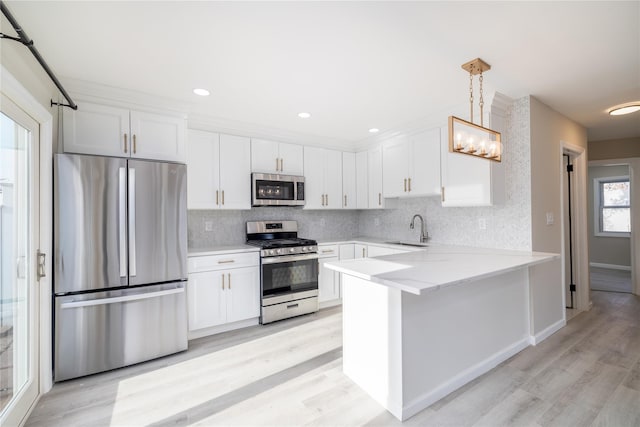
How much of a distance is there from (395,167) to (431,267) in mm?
2056

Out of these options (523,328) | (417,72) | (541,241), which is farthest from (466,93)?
(523,328)

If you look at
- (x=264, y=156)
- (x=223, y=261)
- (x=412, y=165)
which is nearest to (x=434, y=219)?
(x=412, y=165)

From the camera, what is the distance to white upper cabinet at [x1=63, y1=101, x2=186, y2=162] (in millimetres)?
2449

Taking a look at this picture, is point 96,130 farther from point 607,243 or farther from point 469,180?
point 607,243

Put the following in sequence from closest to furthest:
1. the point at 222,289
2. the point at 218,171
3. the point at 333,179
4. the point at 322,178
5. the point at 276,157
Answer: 1. the point at 222,289
2. the point at 218,171
3. the point at 276,157
4. the point at 322,178
5. the point at 333,179

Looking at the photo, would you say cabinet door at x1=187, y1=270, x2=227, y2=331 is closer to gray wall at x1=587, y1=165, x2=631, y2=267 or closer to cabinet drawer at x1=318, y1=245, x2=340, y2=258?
cabinet drawer at x1=318, y1=245, x2=340, y2=258

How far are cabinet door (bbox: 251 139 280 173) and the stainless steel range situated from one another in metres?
0.73

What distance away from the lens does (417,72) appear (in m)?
2.29

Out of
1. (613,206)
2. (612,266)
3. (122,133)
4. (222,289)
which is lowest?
(612,266)

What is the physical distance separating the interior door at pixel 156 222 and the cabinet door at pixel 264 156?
107cm

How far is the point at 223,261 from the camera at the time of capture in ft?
10.4

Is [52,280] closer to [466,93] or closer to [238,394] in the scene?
[238,394]

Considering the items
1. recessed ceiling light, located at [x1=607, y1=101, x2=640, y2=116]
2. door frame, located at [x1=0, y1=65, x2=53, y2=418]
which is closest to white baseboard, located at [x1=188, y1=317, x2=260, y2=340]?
door frame, located at [x1=0, y1=65, x2=53, y2=418]

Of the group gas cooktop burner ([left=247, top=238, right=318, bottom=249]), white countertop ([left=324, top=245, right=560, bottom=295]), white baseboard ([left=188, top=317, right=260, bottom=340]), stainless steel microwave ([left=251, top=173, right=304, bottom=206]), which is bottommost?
white baseboard ([left=188, top=317, right=260, bottom=340])
